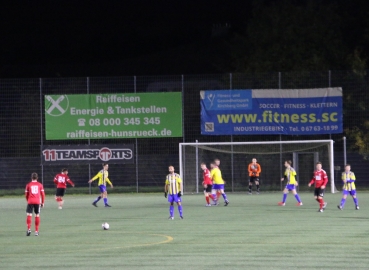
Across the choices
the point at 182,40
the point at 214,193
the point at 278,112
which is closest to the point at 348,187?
the point at 214,193

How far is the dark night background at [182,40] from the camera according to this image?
4638 cm

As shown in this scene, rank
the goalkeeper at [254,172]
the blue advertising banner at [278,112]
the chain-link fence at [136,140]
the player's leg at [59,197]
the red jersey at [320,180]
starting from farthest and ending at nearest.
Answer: the chain-link fence at [136,140], the blue advertising banner at [278,112], the goalkeeper at [254,172], the player's leg at [59,197], the red jersey at [320,180]

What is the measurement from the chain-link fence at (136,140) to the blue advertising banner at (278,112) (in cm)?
74

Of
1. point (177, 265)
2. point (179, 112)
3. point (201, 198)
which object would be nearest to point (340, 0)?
point (179, 112)

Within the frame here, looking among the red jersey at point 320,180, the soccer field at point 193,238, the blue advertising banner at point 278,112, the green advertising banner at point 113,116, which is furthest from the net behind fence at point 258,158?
the red jersey at point 320,180

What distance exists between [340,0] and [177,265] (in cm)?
4088

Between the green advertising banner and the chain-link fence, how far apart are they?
61 centimetres

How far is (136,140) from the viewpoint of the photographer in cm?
3984

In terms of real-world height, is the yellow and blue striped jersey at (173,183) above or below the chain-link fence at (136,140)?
below

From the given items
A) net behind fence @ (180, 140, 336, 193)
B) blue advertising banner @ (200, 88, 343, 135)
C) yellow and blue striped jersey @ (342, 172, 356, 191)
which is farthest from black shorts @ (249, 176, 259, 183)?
yellow and blue striped jersey @ (342, 172, 356, 191)

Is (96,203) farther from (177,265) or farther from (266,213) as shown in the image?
(177,265)

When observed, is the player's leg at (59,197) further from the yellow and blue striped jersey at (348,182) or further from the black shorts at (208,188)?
the yellow and blue striped jersey at (348,182)

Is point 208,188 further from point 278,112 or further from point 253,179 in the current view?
point 278,112

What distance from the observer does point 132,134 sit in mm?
39750
